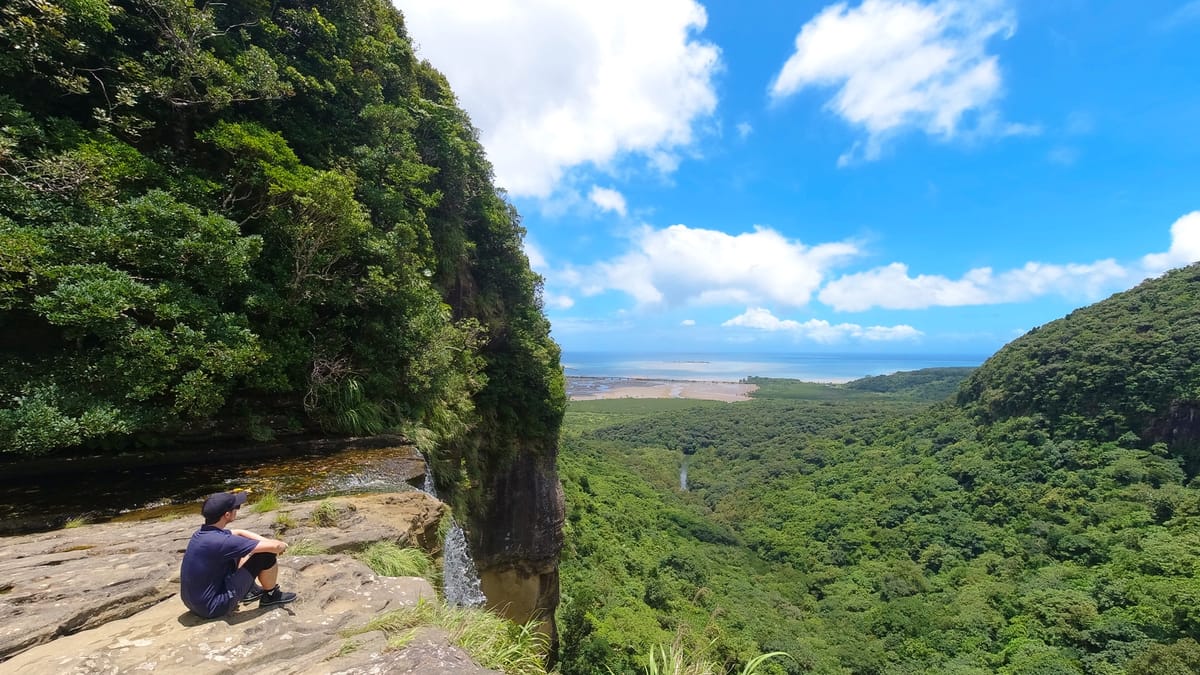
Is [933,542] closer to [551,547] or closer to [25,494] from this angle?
[551,547]

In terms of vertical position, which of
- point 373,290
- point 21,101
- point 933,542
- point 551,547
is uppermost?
point 21,101

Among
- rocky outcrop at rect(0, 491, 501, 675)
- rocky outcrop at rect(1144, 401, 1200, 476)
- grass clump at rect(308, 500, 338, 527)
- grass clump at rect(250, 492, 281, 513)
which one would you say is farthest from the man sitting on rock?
rocky outcrop at rect(1144, 401, 1200, 476)

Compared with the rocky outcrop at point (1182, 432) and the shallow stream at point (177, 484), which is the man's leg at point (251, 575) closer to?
the shallow stream at point (177, 484)

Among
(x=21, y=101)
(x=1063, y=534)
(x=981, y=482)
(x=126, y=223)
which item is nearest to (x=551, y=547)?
(x=126, y=223)

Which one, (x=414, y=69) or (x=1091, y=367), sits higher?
(x=414, y=69)

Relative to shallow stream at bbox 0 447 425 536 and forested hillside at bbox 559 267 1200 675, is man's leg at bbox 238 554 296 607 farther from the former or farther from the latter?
forested hillside at bbox 559 267 1200 675

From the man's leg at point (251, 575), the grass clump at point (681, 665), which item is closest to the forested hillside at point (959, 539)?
the grass clump at point (681, 665)

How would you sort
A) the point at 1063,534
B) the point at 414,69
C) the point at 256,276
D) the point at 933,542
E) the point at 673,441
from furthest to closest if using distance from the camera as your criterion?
1. the point at 673,441
2. the point at 933,542
3. the point at 1063,534
4. the point at 414,69
5. the point at 256,276
